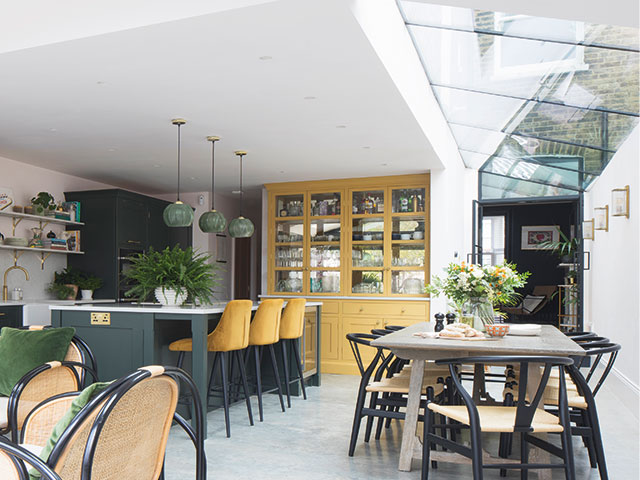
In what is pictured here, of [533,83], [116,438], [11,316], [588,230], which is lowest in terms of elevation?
[11,316]

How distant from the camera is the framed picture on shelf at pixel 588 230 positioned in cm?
764

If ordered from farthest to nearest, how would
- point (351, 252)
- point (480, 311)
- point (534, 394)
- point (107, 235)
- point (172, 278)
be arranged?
point (351, 252) < point (107, 235) < point (172, 278) < point (480, 311) < point (534, 394)

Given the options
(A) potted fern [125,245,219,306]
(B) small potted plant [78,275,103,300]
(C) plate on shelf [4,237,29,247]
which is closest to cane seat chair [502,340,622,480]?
(A) potted fern [125,245,219,306]

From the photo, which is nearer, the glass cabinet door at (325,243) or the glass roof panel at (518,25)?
the glass roof panel at (518,25)

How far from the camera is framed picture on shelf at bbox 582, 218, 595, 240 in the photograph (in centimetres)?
764

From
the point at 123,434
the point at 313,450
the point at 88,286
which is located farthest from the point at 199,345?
the point at 88,286

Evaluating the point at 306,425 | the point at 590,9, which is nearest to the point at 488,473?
the point at 306,425

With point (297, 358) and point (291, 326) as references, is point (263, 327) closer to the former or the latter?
point (291, 326)

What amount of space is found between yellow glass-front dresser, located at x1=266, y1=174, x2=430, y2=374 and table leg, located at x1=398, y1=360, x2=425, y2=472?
3525 mm

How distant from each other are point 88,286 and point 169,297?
101 inches

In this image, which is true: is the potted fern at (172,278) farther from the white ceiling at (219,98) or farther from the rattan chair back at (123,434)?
the rattan chair back at (123,434)

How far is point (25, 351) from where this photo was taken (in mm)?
3029

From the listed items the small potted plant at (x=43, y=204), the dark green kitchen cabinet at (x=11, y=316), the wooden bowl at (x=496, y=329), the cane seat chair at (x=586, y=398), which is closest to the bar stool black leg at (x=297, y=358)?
the cane seat chair at (x=586, y=398)

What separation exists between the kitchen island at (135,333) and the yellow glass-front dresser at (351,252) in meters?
2.88
